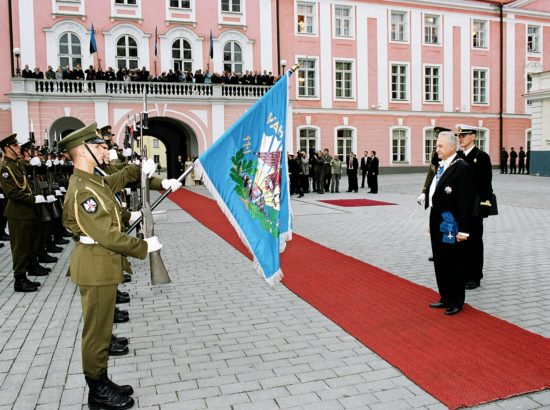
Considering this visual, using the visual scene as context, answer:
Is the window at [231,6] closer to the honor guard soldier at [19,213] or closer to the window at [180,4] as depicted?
the window at [180,4]

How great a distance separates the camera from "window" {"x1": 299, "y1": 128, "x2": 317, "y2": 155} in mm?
33188

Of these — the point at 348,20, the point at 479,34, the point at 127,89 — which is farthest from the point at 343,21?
the point at 127,89

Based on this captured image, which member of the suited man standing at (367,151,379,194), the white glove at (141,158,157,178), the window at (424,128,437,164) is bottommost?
the suited man standing at (367,151,379,194)

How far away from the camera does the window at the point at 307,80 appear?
32875 millimetres

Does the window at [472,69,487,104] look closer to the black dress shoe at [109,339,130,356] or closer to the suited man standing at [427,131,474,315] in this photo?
the suited man standing at [427,131,474,315]

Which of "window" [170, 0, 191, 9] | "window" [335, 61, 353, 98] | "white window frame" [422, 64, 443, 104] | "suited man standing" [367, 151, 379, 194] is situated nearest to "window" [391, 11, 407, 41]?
"white window frame" [422, 64, 443, 104]

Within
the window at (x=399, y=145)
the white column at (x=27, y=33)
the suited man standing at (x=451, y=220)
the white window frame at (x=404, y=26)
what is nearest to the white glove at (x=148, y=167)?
the suited man standing at (x=451, y=220)

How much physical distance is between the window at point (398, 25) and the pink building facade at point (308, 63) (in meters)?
0.08

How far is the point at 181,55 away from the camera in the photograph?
30.3 m

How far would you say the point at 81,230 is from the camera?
3625mm

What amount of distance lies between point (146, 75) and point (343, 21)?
14.0 metres

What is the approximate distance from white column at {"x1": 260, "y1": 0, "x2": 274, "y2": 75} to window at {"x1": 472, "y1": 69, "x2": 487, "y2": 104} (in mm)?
15410

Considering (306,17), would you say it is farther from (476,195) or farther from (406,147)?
(476,195)

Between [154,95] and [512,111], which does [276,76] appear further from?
[512,111]
